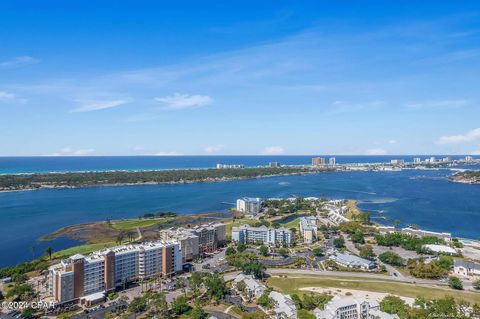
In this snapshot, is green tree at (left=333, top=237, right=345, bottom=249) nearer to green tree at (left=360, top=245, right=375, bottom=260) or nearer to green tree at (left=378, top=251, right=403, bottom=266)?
green tree at (left=360, top=245, right=375, bottom=260)

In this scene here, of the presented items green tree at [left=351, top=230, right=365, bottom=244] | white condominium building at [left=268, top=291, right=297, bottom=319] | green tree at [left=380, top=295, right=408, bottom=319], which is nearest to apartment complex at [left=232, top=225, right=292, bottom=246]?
green tree at [left=351, top=230, right=365, bottom=244]

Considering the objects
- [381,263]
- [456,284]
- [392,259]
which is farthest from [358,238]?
[456,284]

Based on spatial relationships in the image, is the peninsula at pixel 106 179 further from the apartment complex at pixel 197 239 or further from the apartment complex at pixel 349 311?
the apartment complex at pixel 349 311

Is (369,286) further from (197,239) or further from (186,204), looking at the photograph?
(186,204)

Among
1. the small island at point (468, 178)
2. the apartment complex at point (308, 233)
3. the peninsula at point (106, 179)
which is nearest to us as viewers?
the apartment complex at point (308, 233)

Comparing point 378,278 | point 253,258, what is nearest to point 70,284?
point 253,258

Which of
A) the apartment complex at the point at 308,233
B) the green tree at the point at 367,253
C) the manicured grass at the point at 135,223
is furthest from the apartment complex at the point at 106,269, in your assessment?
the manicured grass at the point at 135,223
